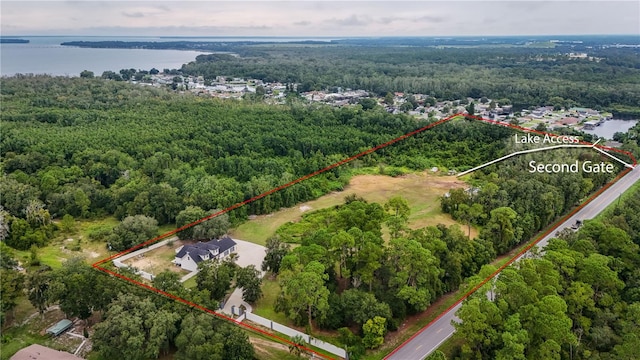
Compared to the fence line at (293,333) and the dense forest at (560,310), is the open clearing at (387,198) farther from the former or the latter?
the dense forest at (560,310)

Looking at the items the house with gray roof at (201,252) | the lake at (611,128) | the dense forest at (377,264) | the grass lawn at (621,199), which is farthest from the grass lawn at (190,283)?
the lake at (611,128)

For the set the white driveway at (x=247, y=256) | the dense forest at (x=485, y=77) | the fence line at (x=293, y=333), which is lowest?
the fence line at (x=293, y=333)

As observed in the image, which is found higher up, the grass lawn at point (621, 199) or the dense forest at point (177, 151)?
the dense forest at point (177, 151)

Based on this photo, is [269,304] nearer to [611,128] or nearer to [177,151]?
[177,151]

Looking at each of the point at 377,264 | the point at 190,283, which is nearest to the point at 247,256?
the point at 190,283

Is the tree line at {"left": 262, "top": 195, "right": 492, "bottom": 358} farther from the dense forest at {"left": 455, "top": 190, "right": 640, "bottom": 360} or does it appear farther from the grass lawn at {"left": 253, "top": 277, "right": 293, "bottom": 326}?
the dense forest at {"left": 455, "top": 190, "right": 640, "bottom": 360}

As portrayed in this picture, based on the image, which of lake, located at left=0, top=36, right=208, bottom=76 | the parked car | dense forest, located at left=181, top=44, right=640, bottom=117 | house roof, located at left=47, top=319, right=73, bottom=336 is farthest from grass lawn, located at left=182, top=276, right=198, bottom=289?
lake, located at left=0, top=36, right=208, bottom=76

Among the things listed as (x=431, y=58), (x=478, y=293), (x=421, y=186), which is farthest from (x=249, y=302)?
(x=431, y=58)
